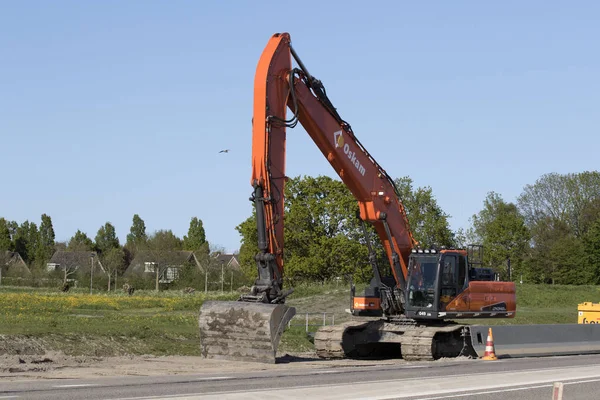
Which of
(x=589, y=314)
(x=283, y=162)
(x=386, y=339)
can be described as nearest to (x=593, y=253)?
(x=589, y=314)

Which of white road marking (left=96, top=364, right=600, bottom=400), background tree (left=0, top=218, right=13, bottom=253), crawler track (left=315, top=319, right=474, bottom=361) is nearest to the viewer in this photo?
white road marking (left=96, top=364, right=600, bottom=400)

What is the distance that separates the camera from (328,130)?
23828 mm

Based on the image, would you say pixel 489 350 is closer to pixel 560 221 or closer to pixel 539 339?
pixel 539 339

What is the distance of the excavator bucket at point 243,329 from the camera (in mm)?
20594

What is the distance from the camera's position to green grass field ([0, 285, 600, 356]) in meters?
25.5

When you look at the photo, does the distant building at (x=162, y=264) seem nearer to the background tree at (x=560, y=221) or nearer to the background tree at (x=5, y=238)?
the background tree at (x=5, y=238)

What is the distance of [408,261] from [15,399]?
14.6 metres

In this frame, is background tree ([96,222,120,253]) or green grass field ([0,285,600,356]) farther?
background tree ([96,222,120,253])

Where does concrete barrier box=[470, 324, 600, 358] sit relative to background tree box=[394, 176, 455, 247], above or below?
below

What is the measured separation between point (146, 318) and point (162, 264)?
69683 mm

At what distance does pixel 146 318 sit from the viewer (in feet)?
133

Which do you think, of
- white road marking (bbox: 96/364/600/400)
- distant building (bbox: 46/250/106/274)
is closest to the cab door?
white road marking (bbox: 96/364/600/400)

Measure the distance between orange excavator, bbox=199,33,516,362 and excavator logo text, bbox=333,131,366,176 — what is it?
0.03 m

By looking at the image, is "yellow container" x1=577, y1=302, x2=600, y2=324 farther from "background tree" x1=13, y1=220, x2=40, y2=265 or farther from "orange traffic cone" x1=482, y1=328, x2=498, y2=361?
"background tree" x1=13, y1=220, x2=40, y2=265
